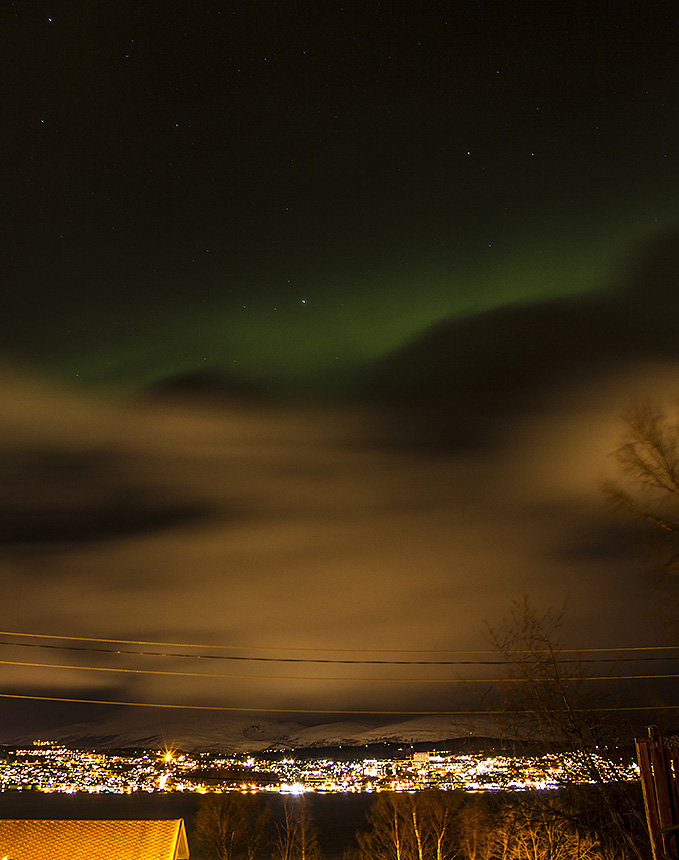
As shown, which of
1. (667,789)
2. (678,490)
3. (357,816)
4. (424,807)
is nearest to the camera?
(667,789)

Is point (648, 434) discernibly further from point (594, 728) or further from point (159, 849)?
point (159, 849)

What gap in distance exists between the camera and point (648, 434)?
15547mm

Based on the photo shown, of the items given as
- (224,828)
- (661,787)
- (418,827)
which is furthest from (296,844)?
(661,787)

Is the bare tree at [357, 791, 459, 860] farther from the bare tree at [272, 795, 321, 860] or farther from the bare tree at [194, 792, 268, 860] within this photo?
the bare tree at [194, 792, 268, 860]

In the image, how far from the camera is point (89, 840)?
66.0 ft

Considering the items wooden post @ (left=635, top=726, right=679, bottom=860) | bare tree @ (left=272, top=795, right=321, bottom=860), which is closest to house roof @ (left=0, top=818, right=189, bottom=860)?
wooden post @ (left=635, top=726, right=679, bottom=860)

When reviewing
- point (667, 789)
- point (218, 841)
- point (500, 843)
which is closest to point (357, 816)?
point (218, 841)

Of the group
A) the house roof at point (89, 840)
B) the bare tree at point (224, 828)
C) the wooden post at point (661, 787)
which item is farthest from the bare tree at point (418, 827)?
the wooden post at point (661, 787)

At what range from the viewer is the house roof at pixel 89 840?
1959 centimetres

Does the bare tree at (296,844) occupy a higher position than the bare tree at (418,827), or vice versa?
the bare tree at (418,827)

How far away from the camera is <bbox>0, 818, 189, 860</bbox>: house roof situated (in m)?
19.6

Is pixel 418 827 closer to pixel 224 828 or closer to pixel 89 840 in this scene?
pixel 224 828

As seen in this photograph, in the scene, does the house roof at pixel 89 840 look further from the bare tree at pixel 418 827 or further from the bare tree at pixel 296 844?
the bare tree at pixel 296 844

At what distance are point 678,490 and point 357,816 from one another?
131 m
